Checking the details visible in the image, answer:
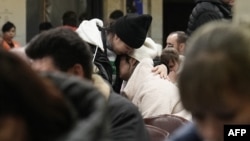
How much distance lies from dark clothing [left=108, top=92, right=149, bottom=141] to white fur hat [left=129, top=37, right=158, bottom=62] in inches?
115

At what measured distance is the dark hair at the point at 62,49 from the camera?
3221mm

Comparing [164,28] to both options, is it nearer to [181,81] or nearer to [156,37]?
[156,37]

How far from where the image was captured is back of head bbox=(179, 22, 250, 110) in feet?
5.82

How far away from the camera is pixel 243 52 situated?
181 centimetres

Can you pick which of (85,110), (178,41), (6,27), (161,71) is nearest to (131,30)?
(161,71)

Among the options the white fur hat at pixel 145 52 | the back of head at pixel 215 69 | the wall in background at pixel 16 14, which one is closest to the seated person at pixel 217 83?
the back of head at pixel 215 69

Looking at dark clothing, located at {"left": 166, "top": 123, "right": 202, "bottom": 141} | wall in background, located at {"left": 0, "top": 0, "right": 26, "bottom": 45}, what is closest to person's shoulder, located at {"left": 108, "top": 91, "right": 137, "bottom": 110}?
dark clothing, located at {"left": 166, "top": 123, "right": 202, "bottom": 141}

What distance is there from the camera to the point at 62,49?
329 centimetres

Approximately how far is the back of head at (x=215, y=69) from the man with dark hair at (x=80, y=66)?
1.36 metres

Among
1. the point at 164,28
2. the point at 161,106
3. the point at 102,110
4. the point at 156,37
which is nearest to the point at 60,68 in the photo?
the point at 102,110

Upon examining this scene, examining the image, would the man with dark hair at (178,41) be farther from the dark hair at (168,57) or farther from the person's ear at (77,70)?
the person's ear at (77,70)

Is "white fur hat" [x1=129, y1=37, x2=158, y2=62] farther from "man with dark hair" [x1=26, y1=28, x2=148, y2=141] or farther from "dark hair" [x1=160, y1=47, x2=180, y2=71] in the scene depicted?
"man with dark hair" [x1=26, y1=28, x2=148, y2=141]

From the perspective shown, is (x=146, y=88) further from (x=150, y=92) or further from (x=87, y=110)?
(x=87, y=110)

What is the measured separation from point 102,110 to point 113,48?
432 centimetres
